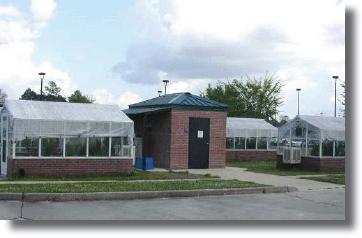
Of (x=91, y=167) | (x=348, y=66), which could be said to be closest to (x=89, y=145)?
(x=91, y=167)

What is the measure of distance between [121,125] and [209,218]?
948 centimetres

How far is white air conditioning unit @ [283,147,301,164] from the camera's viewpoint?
2350 cm

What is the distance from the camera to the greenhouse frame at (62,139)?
17.9 metres

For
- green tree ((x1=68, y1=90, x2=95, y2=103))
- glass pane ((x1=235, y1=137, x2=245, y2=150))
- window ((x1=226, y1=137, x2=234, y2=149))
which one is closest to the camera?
window ((x1=226, y1=137, x2=234, y2=149))

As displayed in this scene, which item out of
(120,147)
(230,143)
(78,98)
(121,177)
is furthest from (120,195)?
(78,98)

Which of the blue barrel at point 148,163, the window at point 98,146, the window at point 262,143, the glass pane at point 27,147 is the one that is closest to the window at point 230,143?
the window at point 262,143

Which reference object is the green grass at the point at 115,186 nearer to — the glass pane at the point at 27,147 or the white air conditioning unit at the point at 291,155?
the glass pane at the point at 27,147

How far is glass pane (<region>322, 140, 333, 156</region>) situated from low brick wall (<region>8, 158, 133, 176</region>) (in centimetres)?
880

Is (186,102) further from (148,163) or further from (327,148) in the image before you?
(327,148)

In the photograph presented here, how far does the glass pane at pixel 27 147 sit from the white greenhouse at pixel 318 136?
11659mm

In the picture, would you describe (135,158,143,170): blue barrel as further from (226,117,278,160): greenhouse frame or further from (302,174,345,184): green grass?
(226,117,278,160): greenhouse frame

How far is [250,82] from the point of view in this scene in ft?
164

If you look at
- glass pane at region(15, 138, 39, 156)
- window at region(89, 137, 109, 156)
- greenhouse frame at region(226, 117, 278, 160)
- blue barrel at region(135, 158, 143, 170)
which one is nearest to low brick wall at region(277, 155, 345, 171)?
blue barrel at region(135, 158, 143, 170)
